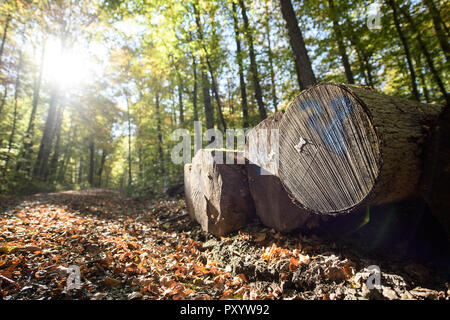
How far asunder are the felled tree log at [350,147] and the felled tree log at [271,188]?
0.38 metres

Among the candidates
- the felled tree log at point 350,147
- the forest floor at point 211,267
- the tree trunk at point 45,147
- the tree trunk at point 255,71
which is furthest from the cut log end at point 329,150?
the tree trunk at point 45,147

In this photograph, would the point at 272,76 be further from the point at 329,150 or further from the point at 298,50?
the point at 329,150

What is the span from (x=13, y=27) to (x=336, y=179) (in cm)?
1615

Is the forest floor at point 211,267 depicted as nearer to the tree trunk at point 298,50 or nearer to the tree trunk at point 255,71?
the tree trunk at point 298,50

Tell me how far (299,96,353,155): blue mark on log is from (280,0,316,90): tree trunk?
8.88 feet

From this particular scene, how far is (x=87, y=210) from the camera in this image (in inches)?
205

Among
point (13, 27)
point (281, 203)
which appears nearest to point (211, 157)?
point (281, 203)

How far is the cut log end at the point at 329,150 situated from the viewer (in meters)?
1.66

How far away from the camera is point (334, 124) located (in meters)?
1.80

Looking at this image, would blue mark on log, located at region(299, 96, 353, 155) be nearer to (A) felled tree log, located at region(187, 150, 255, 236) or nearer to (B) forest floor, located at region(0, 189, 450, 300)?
(B) forest floor, located at region(0, 189, 450, 300)

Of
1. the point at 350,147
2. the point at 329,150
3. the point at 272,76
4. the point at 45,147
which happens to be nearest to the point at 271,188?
the point at 329,150

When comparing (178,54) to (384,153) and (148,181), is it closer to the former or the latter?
(148,181)

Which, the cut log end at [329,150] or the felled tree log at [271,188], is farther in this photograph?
the felled tree log at [271,188]

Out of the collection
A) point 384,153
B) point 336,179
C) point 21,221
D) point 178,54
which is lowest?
point 21,221
